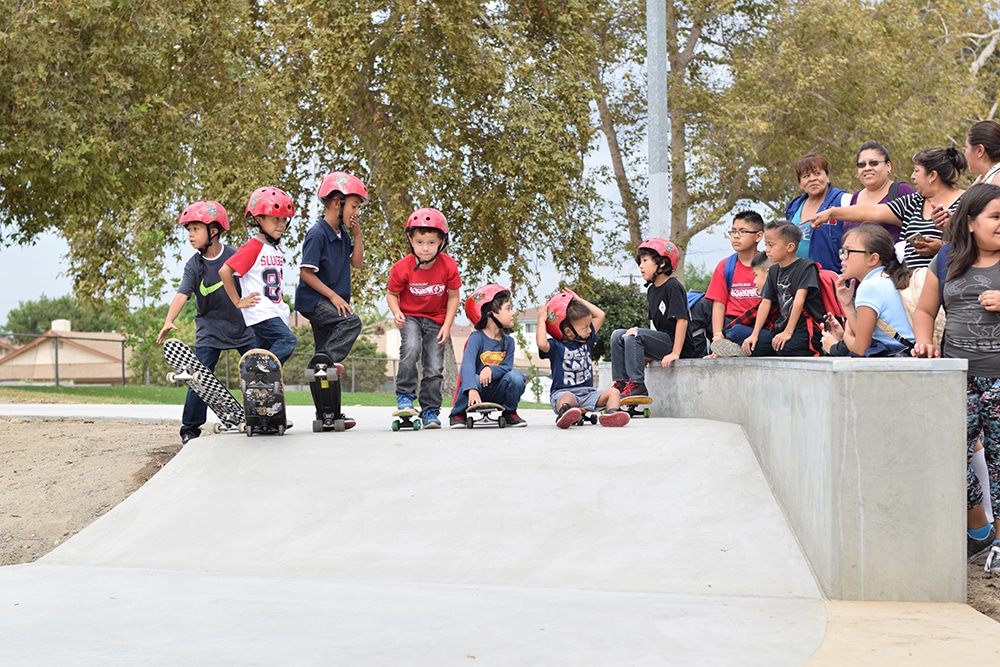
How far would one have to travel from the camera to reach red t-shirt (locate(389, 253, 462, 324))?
27.3 feet

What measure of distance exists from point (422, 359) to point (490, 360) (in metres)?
0.57

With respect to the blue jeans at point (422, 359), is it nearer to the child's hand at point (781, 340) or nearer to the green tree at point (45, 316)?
the child's hand at point (781, 340)

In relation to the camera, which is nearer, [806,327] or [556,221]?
[806,327]

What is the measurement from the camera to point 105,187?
1878cm

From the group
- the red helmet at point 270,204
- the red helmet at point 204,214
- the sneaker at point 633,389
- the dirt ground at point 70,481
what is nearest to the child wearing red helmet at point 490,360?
the sneaker at point 633,389

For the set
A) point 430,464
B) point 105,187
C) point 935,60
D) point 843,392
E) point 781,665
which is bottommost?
point 781,665

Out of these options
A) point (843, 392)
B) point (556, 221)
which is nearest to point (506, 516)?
point (843, 392)

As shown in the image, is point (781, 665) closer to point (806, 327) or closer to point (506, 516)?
point (506, 516)

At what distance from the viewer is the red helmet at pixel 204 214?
8227mm

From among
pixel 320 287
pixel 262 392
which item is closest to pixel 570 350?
pixel 320 287

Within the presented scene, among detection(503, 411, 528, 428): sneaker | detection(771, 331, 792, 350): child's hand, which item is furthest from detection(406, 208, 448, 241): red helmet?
detection(771, 331, 792, 350): child's hand

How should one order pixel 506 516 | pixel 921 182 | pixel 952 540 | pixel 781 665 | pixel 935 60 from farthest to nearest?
pixel 935 60 → pixel 921 182 → pixel 506 516 → pixel 952 540 → pixel 781 665

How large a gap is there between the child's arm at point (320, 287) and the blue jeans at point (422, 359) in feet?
1.62

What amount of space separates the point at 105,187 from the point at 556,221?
1047 cm
